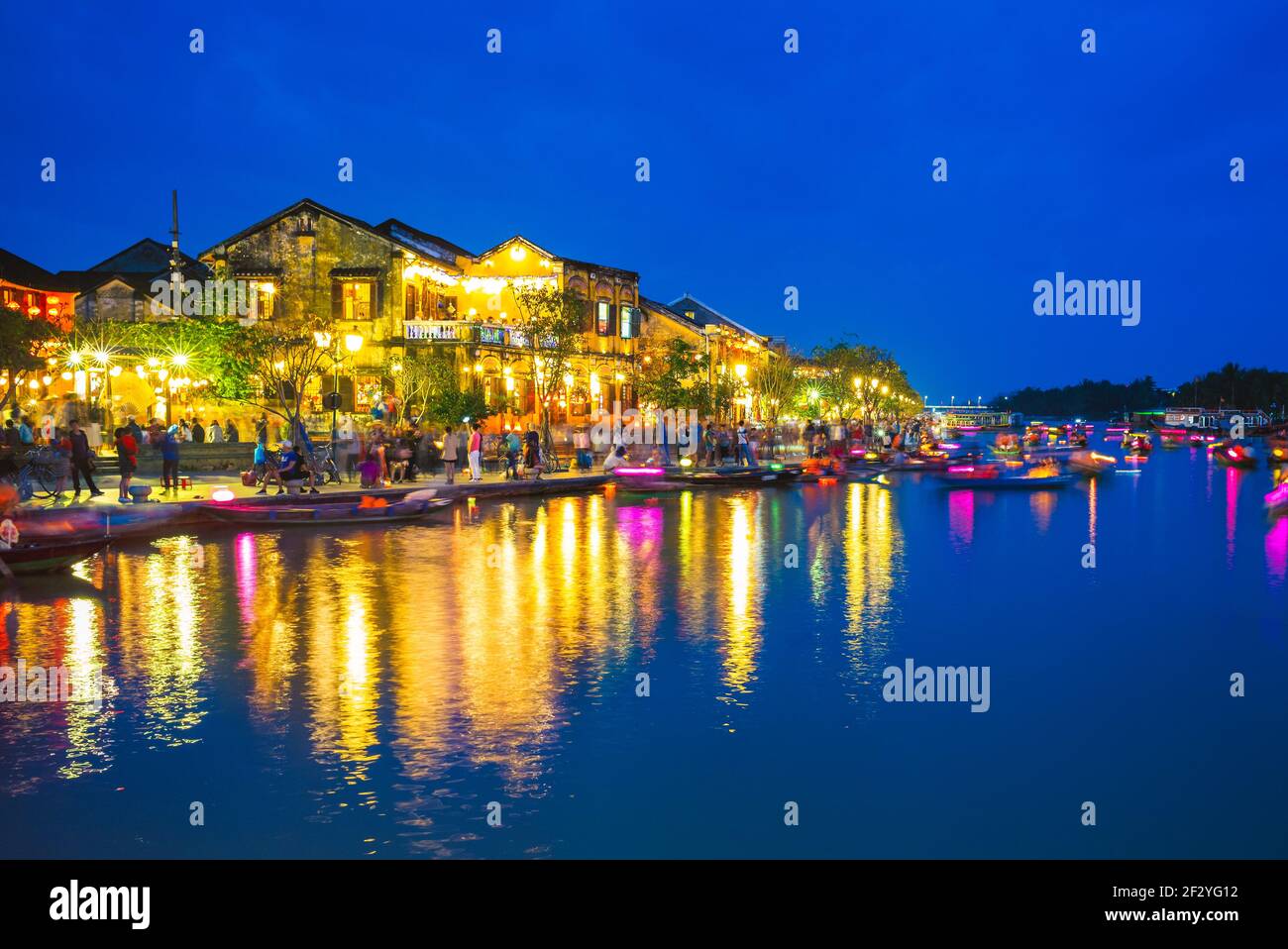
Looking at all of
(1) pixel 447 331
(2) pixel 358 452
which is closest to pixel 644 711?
(2) pixel 358 452

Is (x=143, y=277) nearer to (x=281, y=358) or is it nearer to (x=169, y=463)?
(x=281, y=358)

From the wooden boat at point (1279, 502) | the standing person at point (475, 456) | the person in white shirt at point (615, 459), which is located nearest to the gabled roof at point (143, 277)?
the person in white shirt at point (615, 459)

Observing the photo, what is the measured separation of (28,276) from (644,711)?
224ft

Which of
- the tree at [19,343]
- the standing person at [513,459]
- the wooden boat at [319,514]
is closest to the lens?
the wooden boat at [319,514]

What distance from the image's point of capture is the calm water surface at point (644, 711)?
659 cm

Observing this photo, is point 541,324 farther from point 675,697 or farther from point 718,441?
point 675,697

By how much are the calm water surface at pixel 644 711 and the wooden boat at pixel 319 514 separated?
18.3 ft

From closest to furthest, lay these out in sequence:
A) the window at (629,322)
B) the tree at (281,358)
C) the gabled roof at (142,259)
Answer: the tree at (281,358)
the window at (629,322)
the gabled roof at (142,259)

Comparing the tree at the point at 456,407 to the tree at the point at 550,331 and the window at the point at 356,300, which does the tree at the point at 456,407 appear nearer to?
the tree at the point at 550,331

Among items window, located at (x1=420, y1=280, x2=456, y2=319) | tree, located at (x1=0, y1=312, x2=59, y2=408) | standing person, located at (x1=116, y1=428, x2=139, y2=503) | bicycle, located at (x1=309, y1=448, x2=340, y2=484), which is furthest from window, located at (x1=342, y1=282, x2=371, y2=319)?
standing person, located at (x1=116, y1=428, x2=139, y2=503)

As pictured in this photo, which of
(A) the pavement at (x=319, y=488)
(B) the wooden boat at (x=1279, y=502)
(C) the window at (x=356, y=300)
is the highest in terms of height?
(C) the window at (x=356, y=300)
